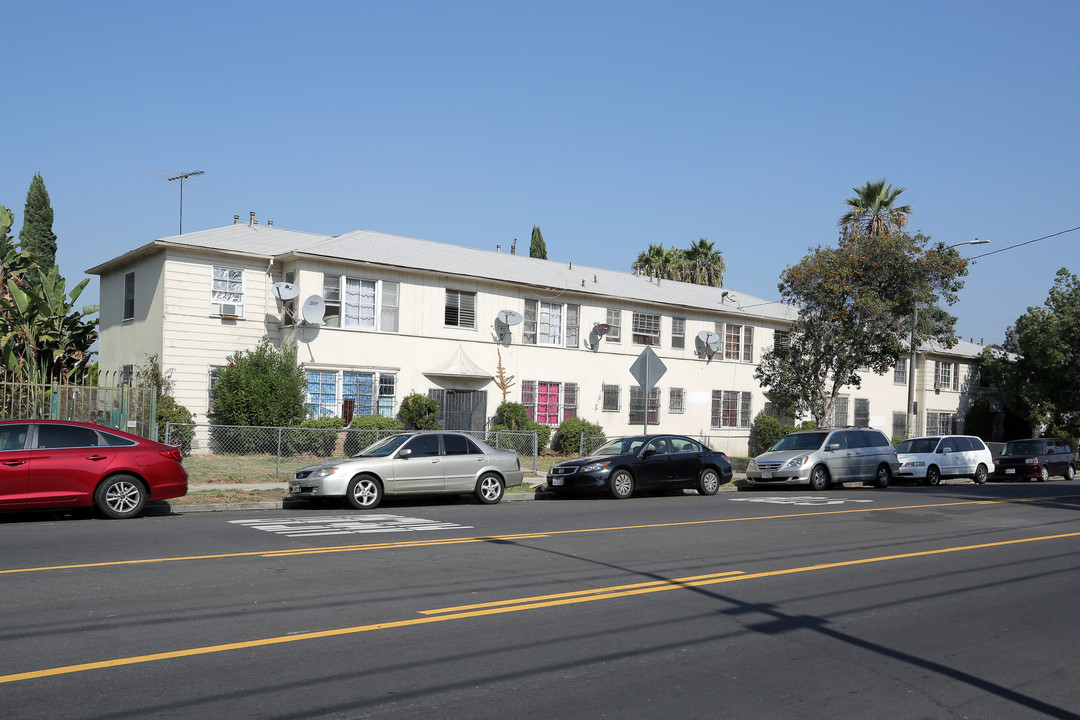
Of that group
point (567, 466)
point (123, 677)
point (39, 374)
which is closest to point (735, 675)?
point (123, 677)

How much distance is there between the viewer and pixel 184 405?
2688 centimetres

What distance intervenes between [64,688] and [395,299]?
24.8 metres

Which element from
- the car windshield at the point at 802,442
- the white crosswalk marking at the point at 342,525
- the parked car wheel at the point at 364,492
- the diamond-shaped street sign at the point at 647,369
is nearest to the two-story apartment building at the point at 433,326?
Answer: the car windshield at the point at 802,442

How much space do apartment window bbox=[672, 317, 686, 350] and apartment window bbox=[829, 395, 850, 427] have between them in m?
10.5

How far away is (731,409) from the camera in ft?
131

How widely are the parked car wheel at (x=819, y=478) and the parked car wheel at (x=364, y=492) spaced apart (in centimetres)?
1199

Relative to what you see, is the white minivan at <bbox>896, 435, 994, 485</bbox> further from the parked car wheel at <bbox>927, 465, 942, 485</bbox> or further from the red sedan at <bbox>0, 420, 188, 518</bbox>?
the red sedan at <bbox>0, 420, 188, 518</bbox>

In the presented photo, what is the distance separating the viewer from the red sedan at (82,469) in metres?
13.3

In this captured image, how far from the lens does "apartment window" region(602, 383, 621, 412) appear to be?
35.5m

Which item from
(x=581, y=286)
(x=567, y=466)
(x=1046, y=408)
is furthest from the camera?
(x=1046, y=408)

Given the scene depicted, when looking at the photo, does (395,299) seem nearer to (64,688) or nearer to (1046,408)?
(64,688)

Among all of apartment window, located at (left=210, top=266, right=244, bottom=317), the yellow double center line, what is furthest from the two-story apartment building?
the yellow double center line

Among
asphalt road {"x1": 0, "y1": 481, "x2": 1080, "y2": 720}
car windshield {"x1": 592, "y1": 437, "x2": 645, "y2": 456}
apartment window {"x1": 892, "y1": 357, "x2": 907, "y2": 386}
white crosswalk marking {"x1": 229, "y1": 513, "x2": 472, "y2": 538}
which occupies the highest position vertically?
apartment window {"x1": 892, "y1": 357, "x2": 907, "y2": 386}

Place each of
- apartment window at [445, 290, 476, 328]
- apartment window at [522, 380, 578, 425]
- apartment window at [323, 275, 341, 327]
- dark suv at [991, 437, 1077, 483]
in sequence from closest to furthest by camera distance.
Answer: apartment window at [323, 275, 341, 327], apartment window at [445, 290, 476, 328], dark suv at [991, 437, 1077, 483], apartment window at [522, 380, 578, 425]
